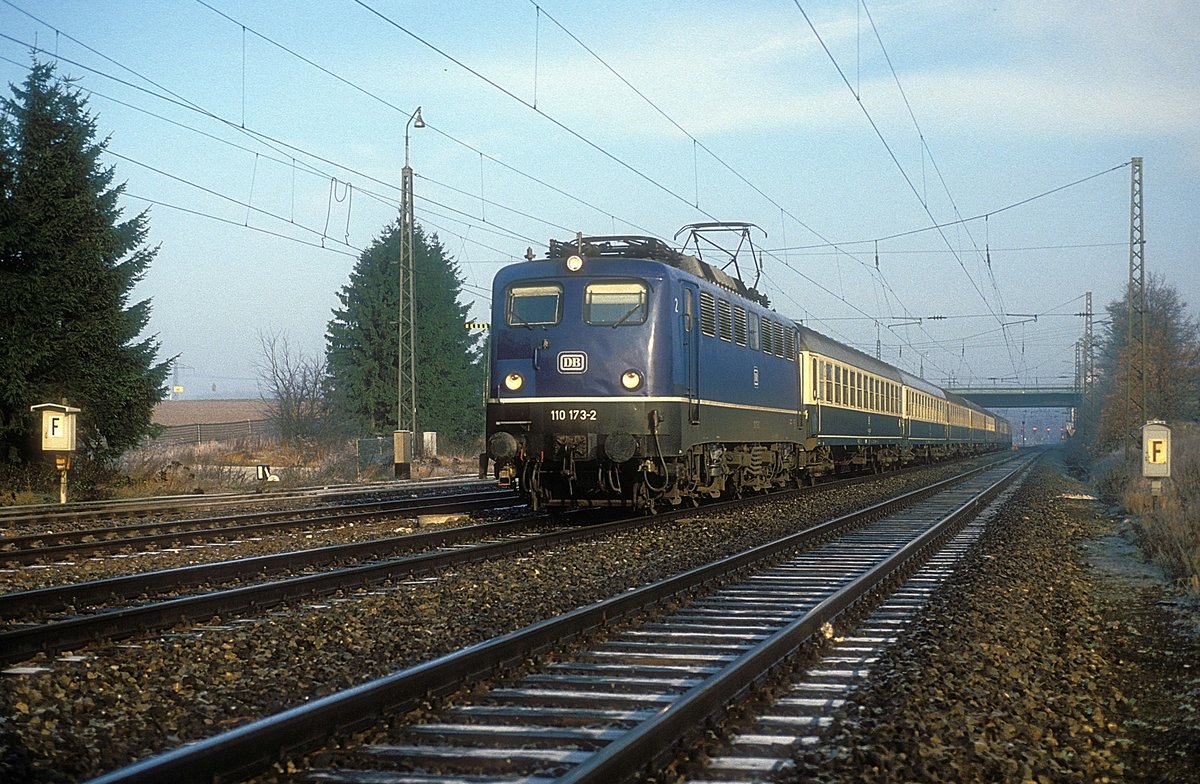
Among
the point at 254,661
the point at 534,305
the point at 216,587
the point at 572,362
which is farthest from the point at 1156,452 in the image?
the point at 254,661

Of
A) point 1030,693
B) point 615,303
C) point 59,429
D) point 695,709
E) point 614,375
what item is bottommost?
point 1030,693

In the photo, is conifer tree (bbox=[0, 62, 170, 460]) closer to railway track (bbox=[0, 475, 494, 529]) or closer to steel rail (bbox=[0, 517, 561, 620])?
railway track (bbox=[0, 475, 494, 529])

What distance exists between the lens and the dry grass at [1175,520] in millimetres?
11414

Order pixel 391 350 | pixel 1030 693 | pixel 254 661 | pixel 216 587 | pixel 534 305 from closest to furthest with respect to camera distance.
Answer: pixel 1030 693, pixel 254 661, pixel 216 587, pixel 534 305, pixel 391 350

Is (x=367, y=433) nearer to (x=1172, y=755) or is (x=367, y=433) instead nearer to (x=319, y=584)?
(x=319, y=584)

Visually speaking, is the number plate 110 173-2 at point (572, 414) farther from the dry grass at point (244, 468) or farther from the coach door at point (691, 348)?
the dry grass at point (244, 468)

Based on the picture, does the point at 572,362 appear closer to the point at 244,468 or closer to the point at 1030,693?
the point at 1030,693

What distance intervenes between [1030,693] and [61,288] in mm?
20671

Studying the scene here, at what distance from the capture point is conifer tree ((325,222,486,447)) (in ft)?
151

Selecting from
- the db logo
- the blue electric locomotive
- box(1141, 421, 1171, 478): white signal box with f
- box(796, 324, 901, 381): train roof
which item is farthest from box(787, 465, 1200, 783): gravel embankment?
box(796, 324, 901, 381): train roof

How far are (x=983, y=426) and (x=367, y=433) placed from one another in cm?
3823

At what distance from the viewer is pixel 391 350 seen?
45.6 m

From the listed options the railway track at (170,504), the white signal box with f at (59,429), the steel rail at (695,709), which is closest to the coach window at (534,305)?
the railway track at (170,504)

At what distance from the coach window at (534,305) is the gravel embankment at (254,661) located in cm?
471
